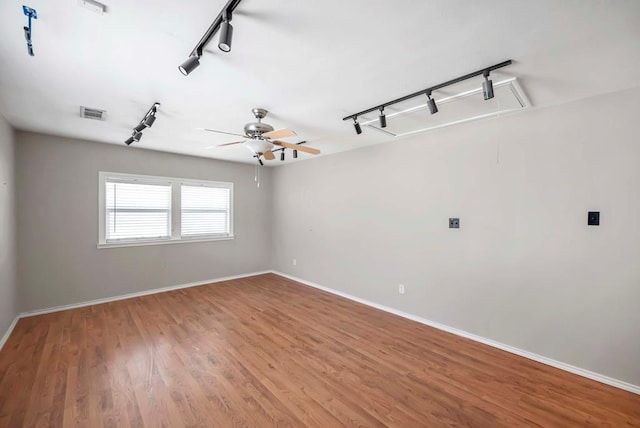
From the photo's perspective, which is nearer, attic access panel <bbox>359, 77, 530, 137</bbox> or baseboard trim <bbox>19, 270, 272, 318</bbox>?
attic access panel <bbox>359, 77, 530, 137</bbox>

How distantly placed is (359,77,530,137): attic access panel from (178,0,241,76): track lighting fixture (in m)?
1.76

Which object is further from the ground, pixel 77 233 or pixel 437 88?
pixel 437 88

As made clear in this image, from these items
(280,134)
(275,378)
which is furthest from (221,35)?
(275,378)

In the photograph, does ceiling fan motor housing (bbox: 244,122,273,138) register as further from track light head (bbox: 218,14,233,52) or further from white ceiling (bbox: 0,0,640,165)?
track light head (bbox: 218,14,233,52)

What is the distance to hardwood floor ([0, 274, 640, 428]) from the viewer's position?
1.91m

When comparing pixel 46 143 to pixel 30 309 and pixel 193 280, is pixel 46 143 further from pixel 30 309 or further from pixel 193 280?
pixel 193 280

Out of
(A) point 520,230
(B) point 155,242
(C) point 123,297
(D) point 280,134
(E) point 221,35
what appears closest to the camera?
(E) point 221,35

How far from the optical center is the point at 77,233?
4031 millimetres

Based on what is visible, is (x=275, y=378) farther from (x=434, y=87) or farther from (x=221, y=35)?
(x=434, y=87)

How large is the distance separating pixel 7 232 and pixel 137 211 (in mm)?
1567

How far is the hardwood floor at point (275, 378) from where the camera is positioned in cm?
191

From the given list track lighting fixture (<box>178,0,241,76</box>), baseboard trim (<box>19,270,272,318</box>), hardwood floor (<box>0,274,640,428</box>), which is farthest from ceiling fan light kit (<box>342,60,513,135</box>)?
baseboard trim (<box>19,270,272,318</box>)

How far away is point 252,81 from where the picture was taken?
2.19 metres

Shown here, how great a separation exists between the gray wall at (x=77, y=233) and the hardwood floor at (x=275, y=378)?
0.56 metres
